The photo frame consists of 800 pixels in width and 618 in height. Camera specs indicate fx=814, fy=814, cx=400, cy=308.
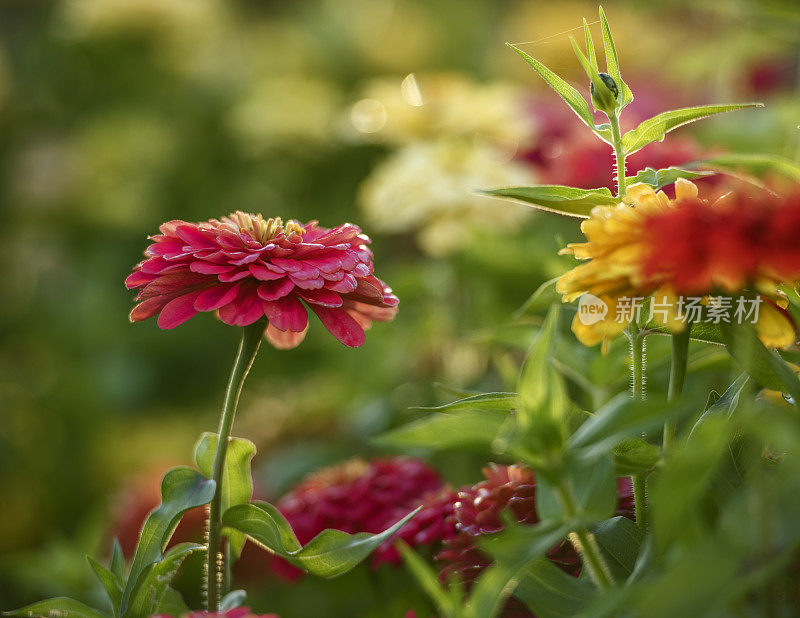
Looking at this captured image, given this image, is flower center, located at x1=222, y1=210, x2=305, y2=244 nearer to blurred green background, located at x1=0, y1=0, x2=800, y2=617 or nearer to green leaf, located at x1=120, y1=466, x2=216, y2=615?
green leaf, located at x1=120, y1=466, x2=216, y2=615

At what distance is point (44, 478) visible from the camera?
3.20 ft

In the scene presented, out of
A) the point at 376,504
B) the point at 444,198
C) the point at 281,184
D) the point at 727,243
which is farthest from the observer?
the point at 281,184

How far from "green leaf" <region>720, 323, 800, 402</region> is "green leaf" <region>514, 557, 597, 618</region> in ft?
0.28

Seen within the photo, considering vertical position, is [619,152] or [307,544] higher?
[619,152]

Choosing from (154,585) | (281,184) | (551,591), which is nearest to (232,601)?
(154,585)

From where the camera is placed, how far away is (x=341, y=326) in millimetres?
315

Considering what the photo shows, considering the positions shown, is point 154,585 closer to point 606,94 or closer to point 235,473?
point 235,473

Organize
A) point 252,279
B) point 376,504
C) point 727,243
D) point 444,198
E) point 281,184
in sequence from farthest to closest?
point 281,184
point 444,198
point 376,504
point 252,279
point 727,243

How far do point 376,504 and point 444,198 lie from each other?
29cm

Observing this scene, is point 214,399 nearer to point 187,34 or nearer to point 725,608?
point 187,34

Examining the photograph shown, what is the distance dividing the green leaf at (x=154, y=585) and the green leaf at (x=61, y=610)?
0.06 feet

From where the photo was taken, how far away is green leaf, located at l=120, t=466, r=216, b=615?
0.97ft

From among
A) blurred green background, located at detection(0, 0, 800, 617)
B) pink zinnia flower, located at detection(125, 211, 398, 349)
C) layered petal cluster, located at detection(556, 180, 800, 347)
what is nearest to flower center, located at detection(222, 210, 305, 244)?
pink zinnia flower, located at detection(125, 211, 398, 349)

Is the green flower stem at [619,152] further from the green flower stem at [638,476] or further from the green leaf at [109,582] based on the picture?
the green leaf at [109,582]
